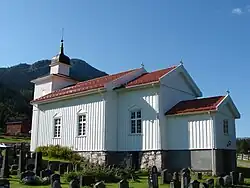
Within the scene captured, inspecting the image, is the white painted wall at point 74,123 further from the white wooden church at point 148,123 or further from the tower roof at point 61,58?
the tower roof at point 61,58

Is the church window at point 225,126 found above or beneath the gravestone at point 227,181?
above

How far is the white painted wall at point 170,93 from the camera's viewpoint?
79.1ft

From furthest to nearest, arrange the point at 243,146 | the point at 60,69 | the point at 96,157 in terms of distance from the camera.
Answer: the point at 243,146 → the point at 60,69 → the point at 96,157

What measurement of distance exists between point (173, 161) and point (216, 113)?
14.5ft

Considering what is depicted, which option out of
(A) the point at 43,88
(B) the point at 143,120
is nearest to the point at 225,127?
(B) the point at 143,120

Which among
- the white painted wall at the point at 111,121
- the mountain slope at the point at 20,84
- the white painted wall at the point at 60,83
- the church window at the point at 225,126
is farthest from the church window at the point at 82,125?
the mountain slope at the point at 20,84

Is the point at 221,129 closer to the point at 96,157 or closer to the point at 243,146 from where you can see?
the point at 96,157

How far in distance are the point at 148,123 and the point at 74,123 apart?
6748 millimetres

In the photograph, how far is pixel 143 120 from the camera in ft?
81.7

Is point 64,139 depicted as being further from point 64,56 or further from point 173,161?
point 64,56

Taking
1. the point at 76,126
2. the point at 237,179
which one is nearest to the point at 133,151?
the point at 76,126

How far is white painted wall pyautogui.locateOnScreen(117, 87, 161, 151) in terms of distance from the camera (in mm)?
24188

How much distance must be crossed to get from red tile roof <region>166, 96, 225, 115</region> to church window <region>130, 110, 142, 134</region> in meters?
2.25

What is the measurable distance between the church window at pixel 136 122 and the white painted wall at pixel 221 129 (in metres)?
5.53
